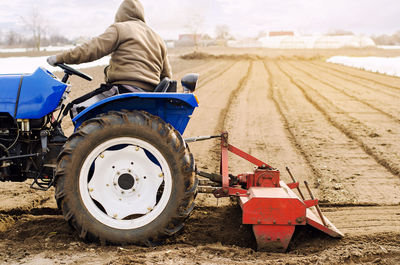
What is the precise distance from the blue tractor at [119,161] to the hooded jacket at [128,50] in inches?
11.1

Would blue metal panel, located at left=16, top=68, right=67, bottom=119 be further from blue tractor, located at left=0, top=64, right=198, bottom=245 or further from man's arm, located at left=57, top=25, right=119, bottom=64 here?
man's arm, located at left=57, top=25, right=119, bottom=64

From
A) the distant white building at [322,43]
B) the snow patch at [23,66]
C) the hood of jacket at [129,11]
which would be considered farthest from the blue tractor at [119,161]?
the distant white building at [322,43]

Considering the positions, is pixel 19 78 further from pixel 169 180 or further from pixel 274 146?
pixel 274 146

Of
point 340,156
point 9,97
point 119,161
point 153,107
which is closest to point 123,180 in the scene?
point 119,161

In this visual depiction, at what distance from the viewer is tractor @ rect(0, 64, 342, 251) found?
9.41 feet

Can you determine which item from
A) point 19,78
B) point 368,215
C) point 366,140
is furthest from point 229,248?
point 366,140

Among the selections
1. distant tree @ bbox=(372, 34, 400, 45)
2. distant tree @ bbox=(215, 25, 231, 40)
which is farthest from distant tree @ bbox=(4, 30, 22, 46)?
distant tree @ bbox=(372, 34, 400, 45)

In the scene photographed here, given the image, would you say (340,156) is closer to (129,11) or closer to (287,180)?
(287,180)

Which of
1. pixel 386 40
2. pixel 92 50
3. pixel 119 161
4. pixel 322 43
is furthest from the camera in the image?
pixel 386 40

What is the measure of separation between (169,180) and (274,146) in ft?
13.2

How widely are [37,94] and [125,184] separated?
999 millimetres

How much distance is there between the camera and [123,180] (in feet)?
9.84

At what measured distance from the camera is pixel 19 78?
10.5 feet

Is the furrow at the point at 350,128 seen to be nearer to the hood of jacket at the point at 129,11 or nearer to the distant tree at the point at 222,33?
the hood of jacket at the point at 129,11
